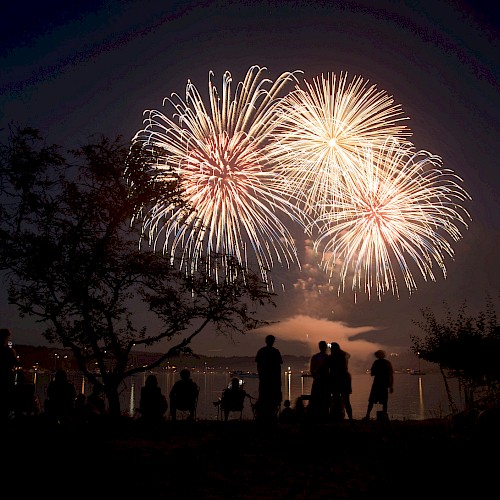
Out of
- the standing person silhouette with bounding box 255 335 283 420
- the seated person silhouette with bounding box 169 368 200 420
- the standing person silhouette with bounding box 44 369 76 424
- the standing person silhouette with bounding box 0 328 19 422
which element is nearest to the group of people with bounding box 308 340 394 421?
the standing person silhouette with bounding box 255 335 283 420

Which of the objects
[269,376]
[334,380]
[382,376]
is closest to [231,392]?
[269,376]

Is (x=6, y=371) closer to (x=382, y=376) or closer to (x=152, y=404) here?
(x=152, y=404)

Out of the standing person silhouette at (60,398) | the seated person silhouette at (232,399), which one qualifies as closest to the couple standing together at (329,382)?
the seated person silhouette at (232,399)

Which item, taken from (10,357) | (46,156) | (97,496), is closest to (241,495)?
(97,496)

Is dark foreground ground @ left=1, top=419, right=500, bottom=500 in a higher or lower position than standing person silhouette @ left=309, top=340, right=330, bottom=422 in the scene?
lower

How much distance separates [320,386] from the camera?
1457cm

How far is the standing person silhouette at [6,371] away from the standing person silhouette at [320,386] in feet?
21.1

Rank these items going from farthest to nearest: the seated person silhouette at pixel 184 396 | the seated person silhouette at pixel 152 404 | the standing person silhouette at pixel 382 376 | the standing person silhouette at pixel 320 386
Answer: the standing person silhouette at pixel 382 376
the seated person silhouette at pixel 184 396
the standing person silhouette at pixel 320 386
the seated person silhouette at pixel 152 404

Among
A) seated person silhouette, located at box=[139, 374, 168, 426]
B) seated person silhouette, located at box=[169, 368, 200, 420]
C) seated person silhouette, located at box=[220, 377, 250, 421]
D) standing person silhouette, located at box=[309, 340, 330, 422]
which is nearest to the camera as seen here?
seated person silhouette, located at box=[139, 374, 168, 426]

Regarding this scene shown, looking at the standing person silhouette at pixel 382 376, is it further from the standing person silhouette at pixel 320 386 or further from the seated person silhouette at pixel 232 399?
the seated person silhouette at pixel 232 399

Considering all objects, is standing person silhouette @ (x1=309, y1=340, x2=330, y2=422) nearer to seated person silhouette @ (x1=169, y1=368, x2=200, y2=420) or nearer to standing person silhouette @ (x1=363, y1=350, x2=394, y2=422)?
standing person silhouette @ (x1=363, y1=350, x2=394, y2=422)

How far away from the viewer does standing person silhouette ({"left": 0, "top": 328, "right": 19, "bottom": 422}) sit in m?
12.2

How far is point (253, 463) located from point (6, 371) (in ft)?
18.2

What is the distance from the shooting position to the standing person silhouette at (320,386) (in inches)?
567
